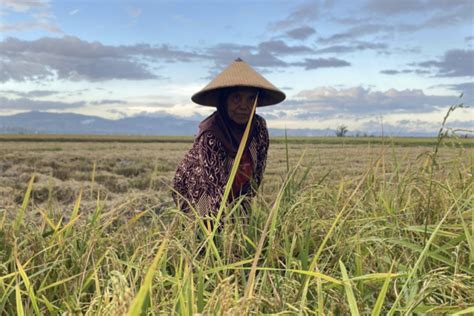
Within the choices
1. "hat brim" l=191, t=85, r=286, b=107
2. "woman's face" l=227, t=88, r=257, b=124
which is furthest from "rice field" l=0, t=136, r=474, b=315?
"hat brim" l=191, t=85, r=286, b=107

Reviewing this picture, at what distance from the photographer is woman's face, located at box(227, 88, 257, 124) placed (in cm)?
292

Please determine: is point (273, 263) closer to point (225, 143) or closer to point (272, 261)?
point (272, 261)

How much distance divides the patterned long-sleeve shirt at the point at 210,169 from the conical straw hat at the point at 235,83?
27cm

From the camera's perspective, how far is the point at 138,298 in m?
0.82

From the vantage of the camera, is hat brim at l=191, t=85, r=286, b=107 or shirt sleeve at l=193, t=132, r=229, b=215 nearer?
shirt sleeve at l=193, t=132, r=229, b=215

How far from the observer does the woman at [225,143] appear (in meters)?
2.76

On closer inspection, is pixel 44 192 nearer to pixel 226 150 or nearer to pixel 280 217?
pixel 226 150

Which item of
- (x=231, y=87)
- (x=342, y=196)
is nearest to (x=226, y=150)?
(x=231, y=87)

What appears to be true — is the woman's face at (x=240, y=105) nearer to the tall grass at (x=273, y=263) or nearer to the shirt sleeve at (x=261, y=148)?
the shirt sleeve at (x=261, y=148)

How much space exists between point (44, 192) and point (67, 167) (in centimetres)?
651

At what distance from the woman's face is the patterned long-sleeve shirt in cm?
20

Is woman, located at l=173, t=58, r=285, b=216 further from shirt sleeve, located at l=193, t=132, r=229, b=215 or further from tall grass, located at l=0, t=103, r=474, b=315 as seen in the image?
tall grass, located at l=0, t=103, r=474, b=315

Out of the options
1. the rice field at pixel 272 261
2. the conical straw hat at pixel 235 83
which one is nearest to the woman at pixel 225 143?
the conical straw hat at pixel 235 83

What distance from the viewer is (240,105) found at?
2.93m
